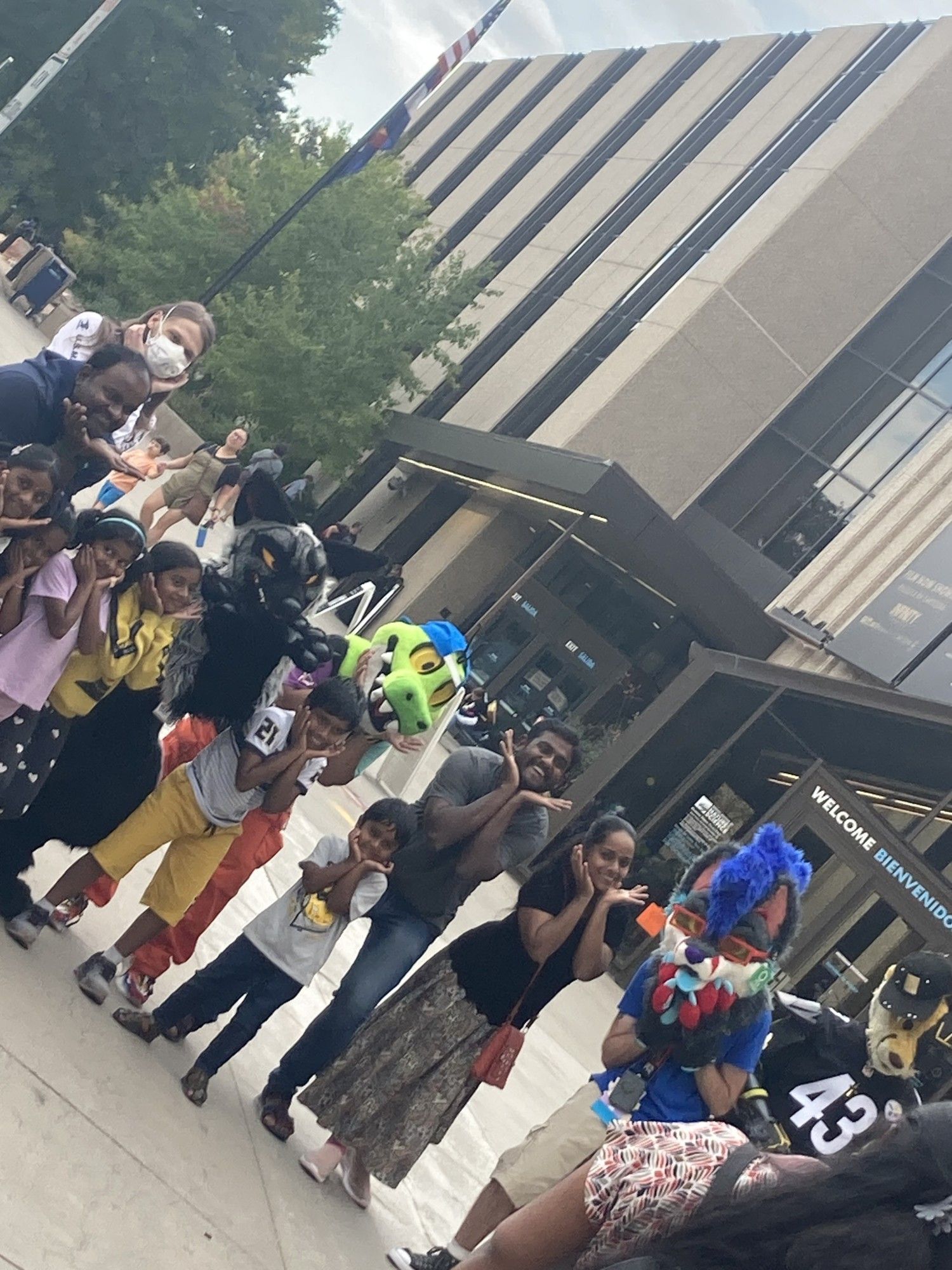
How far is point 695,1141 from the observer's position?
283cm

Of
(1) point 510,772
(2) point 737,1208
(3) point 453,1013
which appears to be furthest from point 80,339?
(2) point 737,1208

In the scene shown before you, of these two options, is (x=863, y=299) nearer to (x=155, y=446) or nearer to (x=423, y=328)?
(x=423, y=328)

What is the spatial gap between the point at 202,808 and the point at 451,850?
98 cm

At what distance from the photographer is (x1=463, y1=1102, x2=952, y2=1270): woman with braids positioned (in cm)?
223

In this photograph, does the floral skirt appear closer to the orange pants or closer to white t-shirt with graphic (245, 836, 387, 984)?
white t-shirt with graphic (245, 836, 387, 984)

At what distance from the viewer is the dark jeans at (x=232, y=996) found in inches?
196

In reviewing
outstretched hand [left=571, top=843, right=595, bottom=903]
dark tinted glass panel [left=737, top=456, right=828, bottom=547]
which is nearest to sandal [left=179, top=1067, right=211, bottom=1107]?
outstretched hand [left=571, top=843, right=595, bottom=903]

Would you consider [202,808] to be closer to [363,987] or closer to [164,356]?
[363,987]

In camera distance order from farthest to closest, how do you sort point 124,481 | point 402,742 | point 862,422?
point 862,422
point 124,481
point 402,742

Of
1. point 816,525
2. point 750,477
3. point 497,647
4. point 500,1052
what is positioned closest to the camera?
point 500,1052

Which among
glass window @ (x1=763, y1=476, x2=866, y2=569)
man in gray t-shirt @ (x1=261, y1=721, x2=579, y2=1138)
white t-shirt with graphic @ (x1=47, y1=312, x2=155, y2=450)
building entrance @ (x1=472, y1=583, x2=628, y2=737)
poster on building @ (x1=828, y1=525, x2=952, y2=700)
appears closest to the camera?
man in gray t-shirt @ (x1=261, y1=721, x2=579, y2=1138)

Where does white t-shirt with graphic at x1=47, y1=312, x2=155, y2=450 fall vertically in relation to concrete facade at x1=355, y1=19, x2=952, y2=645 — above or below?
below

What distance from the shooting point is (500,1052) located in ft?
16.5

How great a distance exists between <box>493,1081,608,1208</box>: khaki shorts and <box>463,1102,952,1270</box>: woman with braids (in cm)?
164
